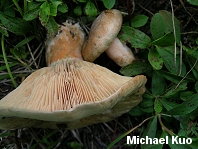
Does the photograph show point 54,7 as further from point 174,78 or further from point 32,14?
point 174,78

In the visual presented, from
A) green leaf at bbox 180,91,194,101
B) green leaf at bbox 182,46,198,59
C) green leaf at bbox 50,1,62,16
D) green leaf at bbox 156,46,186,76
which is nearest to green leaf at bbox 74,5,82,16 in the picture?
green leaf at bbox 50,1,62,16

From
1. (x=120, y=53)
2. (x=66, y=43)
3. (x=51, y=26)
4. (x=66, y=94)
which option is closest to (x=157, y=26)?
(x=120, y=53)

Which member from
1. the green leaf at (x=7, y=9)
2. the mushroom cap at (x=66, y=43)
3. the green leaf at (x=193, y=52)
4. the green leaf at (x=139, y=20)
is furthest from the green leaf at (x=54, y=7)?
the green leaf at (x=193, y=52)

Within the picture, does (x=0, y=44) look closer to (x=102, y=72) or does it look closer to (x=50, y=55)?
(x=50, y=55)

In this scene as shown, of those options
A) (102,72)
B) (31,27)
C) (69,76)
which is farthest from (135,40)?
(31,27)

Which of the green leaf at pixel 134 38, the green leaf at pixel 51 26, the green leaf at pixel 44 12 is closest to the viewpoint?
the green leaf at pixel 44 12

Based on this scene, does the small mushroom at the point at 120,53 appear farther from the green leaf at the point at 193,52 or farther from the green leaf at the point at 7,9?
the green leaf at the point at 7,9
